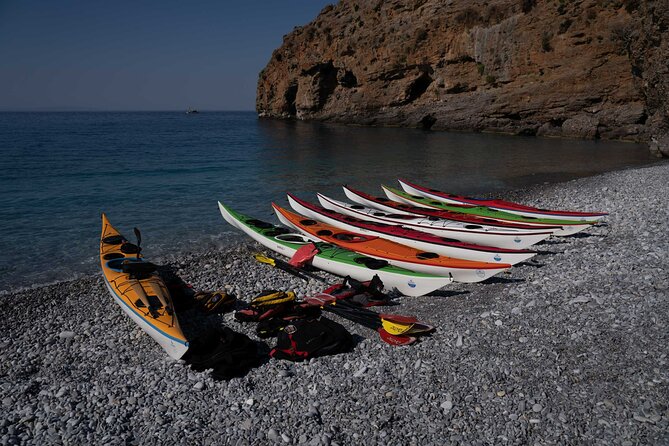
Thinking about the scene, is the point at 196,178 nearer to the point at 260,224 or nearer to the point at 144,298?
the point at 260,224

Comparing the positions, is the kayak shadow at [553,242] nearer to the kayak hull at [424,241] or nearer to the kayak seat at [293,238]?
the kayak hull at [424,241]

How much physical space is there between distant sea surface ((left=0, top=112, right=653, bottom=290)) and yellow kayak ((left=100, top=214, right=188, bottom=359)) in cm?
201

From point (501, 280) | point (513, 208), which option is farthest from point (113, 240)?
point (513, 208)

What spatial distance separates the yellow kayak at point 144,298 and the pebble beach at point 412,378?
0.91ft

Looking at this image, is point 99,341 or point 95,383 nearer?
point 95,383

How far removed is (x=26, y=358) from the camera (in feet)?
20.0

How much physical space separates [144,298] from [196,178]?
15551 millimetres

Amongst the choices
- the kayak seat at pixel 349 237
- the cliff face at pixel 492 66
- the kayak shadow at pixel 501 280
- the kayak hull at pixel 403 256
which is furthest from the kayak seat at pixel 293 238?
the cliff face at pixel 492 66

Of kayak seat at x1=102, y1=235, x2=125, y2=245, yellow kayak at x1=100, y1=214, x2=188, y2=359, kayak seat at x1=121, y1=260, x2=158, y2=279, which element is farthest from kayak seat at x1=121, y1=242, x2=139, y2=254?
kayak seat at x1=121, y1=260, x2=158, y2=279

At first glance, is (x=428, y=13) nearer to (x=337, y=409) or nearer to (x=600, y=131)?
(x=600, y=131)

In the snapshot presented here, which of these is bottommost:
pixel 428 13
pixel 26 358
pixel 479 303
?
pixel 26 358

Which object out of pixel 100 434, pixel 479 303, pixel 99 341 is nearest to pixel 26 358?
pixel 99 341

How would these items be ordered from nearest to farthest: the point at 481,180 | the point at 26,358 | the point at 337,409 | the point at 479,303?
the point at 337,409 < the point at 26,358 < the point at 479,303 < the point at 481,180

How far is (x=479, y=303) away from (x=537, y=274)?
1.69m
